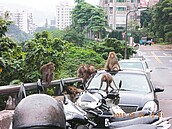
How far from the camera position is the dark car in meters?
7.06

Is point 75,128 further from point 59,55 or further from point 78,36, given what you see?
point 78,36

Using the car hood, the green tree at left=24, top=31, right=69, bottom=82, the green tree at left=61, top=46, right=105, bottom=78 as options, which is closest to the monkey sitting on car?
the green tree at left=24, top=31, right=69, bottom=82

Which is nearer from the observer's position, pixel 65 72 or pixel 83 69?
pixel 83 69

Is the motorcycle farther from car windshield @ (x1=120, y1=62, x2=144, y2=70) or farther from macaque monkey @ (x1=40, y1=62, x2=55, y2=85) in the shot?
car windshield @ (x1=120, y1=62, x2=144, y2=70)

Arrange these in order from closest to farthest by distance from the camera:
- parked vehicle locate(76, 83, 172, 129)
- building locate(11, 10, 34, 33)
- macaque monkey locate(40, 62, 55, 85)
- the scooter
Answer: parked vehicle locate(76, 83, 172, 129) < the scooter < macaque monkey locate(40, 62, 55, 85) < building locate(11, 10, 34, 33)

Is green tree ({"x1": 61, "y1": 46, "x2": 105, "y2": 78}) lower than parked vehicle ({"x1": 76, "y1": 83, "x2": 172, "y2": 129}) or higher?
lower

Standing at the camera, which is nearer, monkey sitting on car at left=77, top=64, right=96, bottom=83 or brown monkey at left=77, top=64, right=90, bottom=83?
monkey sitting on car at left=77, top=64, right=96, bottom=83

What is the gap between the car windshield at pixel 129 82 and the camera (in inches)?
317

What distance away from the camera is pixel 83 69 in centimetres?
1135

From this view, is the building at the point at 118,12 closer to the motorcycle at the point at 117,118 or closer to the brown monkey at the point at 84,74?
the brown monkey at the point at 84,74

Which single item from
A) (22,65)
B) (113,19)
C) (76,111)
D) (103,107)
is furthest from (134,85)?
(113,19)

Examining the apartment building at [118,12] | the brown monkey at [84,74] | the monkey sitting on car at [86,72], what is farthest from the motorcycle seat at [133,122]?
the apartment building at [118,12]

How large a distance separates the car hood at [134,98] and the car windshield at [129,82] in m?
0.34

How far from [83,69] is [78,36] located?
33.5 metres
